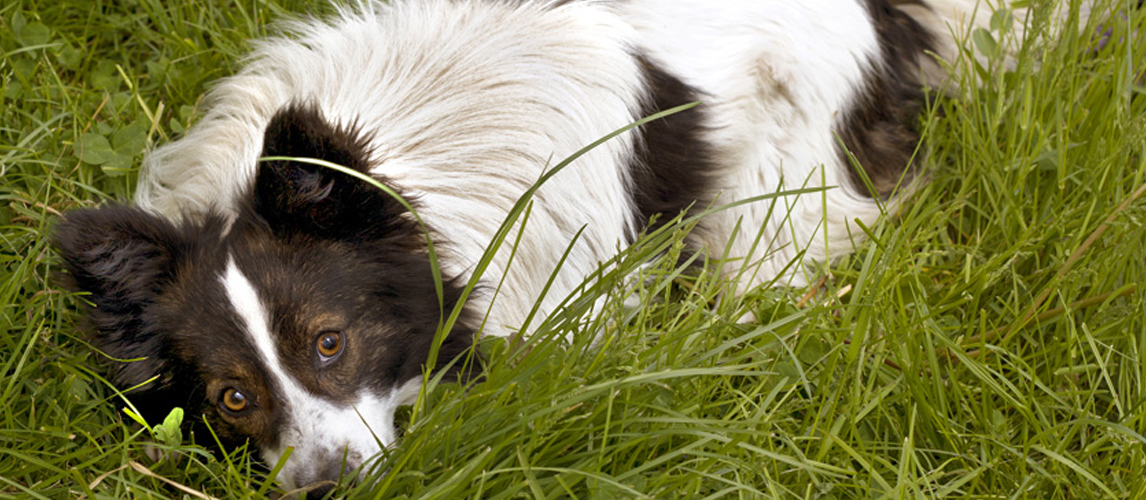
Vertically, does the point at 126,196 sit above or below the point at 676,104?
below

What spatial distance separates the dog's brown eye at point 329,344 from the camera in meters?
2.62

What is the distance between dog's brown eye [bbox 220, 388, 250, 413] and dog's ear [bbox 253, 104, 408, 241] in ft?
1.36

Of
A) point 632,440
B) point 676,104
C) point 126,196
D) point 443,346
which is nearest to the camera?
point 632,440

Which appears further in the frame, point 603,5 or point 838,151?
point 838,151

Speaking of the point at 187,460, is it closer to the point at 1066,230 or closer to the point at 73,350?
the point at 73,350

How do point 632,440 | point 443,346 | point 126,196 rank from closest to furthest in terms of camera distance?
point 632,440 → point 443,346 → point 126,196

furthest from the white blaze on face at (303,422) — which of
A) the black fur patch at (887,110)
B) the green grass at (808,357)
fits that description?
the black fur patch at (887,110)

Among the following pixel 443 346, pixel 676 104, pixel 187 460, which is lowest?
pixel 187 460

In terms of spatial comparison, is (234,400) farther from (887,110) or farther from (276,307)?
(887,110)

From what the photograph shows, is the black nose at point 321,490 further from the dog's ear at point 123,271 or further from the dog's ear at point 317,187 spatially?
the dog's ear at point 317,187

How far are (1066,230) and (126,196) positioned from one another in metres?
3.01

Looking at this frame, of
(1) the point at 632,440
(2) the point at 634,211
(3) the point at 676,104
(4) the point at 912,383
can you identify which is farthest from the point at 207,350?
(4) the point at 912,383

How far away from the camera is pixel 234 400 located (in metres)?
2.63

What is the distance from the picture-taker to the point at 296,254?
8.70 ft
